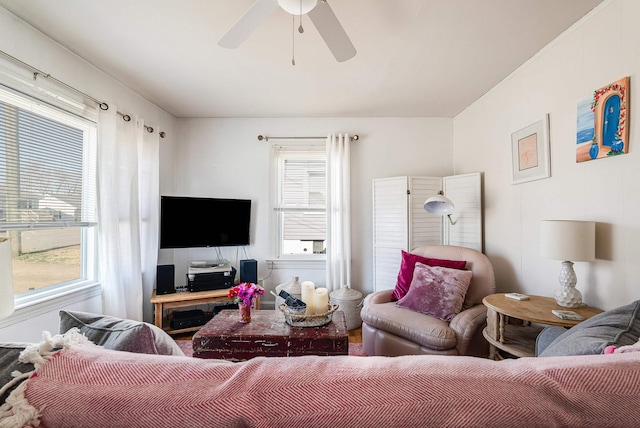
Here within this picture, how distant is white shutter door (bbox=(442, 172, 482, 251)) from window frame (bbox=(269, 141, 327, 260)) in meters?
1.50

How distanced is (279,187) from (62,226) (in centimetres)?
203

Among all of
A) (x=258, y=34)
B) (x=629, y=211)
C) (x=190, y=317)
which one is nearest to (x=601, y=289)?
(x=629, y=211)

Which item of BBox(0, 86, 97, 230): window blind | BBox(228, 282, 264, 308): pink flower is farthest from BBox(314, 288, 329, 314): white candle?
BBox(0, 86, 97, 230): window blind

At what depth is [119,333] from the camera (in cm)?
81

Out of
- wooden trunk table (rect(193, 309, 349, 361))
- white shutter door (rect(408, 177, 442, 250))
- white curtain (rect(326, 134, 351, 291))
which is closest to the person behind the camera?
wooden trunk table (rect(193, 309, 349, 361))

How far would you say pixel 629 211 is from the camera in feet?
4.64

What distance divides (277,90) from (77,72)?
1.59 meters

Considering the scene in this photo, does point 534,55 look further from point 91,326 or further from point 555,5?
point 91,326

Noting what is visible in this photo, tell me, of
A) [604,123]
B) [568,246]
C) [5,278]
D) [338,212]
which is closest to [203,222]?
[338,212]

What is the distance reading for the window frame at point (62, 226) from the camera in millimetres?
1685

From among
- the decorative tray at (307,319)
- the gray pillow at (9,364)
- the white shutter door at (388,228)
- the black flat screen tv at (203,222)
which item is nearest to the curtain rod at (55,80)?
the black flat screen tv at (203,222)

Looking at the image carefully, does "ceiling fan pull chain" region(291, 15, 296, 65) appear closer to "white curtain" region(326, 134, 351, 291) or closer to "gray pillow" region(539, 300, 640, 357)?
"white curtain" region(326, 134, 351, 291)

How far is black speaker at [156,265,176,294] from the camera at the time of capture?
2.68m

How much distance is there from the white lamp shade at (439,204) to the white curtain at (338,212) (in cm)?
103
